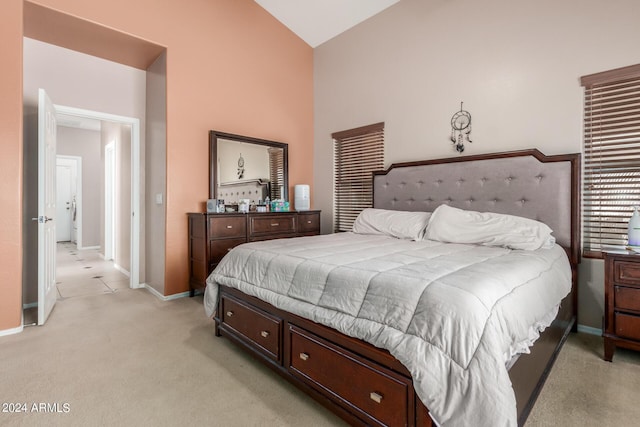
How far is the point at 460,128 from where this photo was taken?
11.0 ft

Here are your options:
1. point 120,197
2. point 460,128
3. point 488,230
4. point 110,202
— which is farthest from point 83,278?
point 460,128

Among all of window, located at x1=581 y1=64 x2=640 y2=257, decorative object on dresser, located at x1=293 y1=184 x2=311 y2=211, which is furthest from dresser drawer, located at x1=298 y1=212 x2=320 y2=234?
window, located at x1=581 y1=64 x2=640 y2=257

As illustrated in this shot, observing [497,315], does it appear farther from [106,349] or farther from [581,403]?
[106,349]

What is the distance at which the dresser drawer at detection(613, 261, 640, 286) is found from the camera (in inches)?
82.2

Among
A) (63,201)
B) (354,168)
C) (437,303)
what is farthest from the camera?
(63,201)

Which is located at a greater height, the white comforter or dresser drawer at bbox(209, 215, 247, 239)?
dresser drawer at bbox(209, 215, 247, 239)

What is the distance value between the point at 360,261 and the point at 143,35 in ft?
11.0

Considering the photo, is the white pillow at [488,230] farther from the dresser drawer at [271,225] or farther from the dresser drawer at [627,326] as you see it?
the dresser drawer at [271,225]

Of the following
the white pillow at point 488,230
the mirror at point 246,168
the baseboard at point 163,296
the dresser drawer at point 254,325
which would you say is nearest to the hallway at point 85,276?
the baseboard at point 163,296

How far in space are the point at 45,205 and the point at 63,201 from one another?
21.1ft

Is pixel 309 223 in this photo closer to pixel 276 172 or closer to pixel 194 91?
pixel 276 172

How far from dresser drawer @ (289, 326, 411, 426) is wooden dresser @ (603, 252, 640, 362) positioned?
1.86 m

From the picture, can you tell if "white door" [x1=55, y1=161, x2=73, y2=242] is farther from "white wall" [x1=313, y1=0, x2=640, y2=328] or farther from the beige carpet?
"white wall" [x1=313, y1=0, x2=640, y2=328]

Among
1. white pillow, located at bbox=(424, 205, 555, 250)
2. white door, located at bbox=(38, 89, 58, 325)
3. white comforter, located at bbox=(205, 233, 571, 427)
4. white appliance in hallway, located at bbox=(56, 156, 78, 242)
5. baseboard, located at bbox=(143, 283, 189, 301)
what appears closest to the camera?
white comforter, located at bbox=(205, 233, 571, 427)
